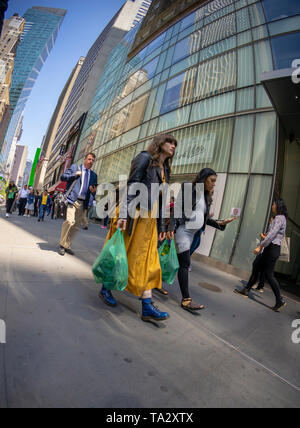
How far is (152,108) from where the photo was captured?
49.3ft

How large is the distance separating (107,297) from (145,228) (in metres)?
0.97

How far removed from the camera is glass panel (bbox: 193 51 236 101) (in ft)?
33.8

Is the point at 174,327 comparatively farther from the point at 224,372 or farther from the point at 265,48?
the point at 265,48

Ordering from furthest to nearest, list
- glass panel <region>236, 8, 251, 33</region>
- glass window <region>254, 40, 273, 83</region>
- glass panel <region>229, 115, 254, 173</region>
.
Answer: glass panel <region>236, 8, 251, 33</region>
glass window <region>254, 40, 273, 83</region>
glass panel <region>229, 115, 254, 173</region>

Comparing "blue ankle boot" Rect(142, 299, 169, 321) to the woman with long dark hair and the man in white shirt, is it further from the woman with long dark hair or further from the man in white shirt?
the man in white shirt

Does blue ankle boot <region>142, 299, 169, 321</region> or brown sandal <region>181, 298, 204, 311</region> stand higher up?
blue ankle boot <region>142, 299, 169, 321</region>

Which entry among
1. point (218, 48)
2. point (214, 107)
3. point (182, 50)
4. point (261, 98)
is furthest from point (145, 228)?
point (182, 50)

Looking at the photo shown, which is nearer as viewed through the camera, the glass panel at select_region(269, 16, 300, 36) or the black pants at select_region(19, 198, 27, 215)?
the glass panel at select_region(269, 16, 300, 36)

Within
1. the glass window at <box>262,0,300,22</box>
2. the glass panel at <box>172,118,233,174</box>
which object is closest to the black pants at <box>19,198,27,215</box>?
the glass panel at <box>172,118,233,174</box>

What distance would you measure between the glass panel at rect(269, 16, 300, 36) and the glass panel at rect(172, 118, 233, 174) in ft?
13.1

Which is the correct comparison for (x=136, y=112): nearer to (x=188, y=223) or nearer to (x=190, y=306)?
(x=188, y=223)

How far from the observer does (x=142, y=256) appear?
251 centimetres

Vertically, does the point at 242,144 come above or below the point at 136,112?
below

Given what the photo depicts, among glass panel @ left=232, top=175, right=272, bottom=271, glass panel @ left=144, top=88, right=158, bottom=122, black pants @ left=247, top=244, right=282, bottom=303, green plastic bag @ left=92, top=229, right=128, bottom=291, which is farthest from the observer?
glass panel @ left=144, top=88, right=158, bottom=122
